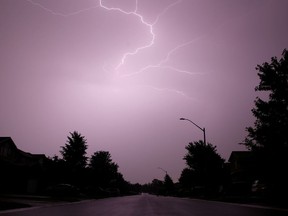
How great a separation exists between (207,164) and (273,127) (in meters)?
17.6

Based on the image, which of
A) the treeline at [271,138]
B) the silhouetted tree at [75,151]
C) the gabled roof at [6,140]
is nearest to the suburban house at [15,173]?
the gabled roof at [6,140]

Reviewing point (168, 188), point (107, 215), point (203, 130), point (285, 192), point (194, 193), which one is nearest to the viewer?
point (107, 215)

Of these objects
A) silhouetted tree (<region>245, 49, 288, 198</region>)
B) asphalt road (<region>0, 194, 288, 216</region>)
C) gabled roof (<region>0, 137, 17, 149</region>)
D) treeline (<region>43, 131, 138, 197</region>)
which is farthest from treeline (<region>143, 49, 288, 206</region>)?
gabled roof (<region>0, 137, 17, 149</region>)

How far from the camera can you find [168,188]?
12950 centimetres

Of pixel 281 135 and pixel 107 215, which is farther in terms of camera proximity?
pixel 281 135

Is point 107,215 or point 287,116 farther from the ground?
point 287,116

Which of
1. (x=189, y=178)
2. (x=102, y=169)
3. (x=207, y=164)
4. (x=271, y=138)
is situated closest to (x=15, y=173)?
(x=207, y=164)

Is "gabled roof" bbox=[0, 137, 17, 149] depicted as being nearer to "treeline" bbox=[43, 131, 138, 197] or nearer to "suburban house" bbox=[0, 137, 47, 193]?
"suburban house" bbox=[0, 137, 47, 193]

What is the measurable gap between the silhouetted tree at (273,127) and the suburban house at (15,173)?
2841 centimetres

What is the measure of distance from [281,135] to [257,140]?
8.71ft

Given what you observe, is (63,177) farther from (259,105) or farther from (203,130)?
(259,105)

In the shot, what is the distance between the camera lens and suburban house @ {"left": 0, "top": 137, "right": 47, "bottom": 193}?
4481cm

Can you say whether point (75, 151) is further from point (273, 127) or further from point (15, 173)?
point (273, 127)

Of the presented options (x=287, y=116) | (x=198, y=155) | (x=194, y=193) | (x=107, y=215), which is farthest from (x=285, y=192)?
(x=194, y=193)
